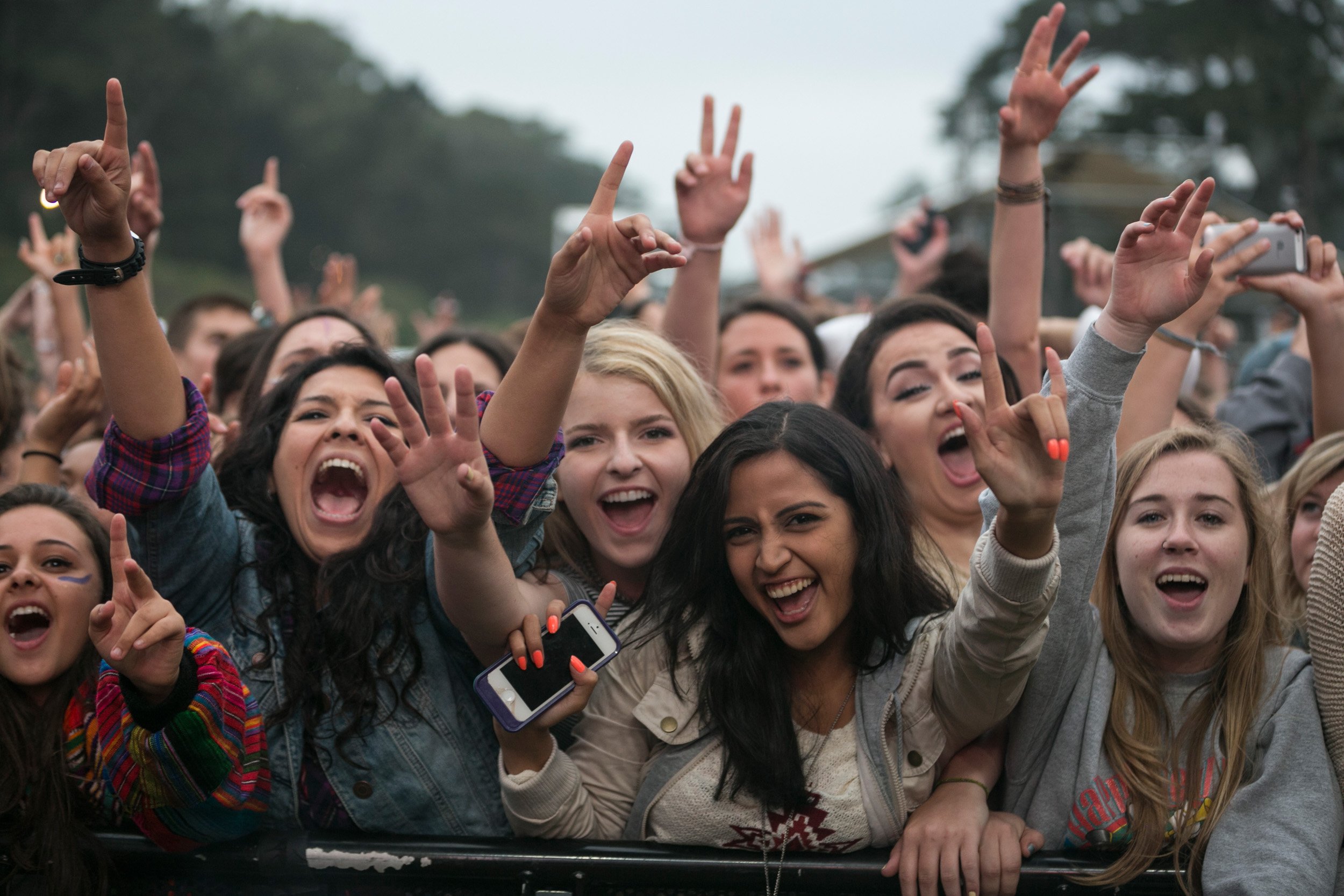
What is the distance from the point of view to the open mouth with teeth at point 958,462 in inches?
137

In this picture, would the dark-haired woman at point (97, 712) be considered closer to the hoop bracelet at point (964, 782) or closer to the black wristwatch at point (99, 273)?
the black wristwatch at point (99, 273)

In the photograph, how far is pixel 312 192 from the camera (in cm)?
5112

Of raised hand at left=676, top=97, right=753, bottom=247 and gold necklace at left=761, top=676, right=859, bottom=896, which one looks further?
raised hand at left=676, top=97, right=753, bottom=247

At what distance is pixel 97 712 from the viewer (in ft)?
7.93

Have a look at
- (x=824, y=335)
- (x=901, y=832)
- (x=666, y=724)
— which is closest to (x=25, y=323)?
(x=824, y=335)

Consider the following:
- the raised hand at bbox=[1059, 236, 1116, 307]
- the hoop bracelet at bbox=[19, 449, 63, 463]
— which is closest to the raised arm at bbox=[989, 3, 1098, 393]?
the raised hand at bbox=[1059, 236, 1116, 307]

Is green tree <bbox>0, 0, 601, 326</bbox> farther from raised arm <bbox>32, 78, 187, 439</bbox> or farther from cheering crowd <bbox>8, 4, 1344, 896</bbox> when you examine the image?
raised arm <bbox>32, 78, 187, 439</bbox>

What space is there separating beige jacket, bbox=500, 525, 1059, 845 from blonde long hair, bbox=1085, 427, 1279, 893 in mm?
309

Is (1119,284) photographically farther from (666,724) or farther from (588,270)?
(666,724)

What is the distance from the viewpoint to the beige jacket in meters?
2.23

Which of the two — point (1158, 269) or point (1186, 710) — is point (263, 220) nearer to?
point (1158, 269)

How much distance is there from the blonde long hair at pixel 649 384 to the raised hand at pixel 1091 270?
1634 mm

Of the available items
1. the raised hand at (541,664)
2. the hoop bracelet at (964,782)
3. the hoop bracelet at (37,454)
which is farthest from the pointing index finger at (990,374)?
the hoop bracelet at (37,454)

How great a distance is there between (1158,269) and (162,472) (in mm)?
1990
